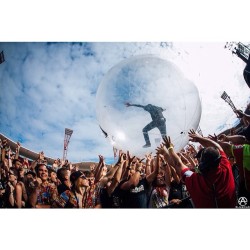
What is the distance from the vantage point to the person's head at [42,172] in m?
5.00

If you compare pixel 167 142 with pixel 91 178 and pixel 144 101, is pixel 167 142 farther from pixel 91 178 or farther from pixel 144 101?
pixel 91 178

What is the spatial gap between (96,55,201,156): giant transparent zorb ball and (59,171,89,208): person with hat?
1.95 feet

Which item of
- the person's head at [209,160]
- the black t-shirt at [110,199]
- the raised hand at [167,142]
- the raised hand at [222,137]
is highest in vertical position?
the raised hand at [222,137]

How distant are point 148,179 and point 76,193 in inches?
35.5

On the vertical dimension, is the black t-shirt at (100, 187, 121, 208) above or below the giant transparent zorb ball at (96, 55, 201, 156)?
below

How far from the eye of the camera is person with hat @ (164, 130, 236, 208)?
15.0ft

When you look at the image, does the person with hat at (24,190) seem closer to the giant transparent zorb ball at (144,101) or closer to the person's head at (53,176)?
the person's head at (53,176)

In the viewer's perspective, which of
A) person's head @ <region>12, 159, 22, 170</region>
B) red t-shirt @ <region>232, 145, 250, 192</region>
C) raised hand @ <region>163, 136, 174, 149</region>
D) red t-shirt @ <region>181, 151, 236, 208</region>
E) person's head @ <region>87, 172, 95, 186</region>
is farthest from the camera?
person's head @ <region>12, 159, 22, 170</region>

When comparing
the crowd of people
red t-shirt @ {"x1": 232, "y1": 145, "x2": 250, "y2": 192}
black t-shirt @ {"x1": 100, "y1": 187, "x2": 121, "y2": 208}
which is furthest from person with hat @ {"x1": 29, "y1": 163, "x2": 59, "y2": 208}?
red t-shirt @ {"x1": 232, "y1": 145, "x2": 250, "y2": 192}

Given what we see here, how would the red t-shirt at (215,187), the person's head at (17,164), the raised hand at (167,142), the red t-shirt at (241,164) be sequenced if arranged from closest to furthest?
1. the red t-shirt at (215,187)
2. the red t-shirt at (241,164)
3. the raised hand at (167,142)
4. the person's head at (17,164)

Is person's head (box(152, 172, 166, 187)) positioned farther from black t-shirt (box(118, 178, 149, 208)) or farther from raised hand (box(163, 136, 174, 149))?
raised hand (box(163, 136, 174, 149))

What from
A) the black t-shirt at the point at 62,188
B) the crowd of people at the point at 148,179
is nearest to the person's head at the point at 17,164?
the crowd of people at the point at 148,179

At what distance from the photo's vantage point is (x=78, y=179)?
4.93 m

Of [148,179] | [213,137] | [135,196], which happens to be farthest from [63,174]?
[213,137]
